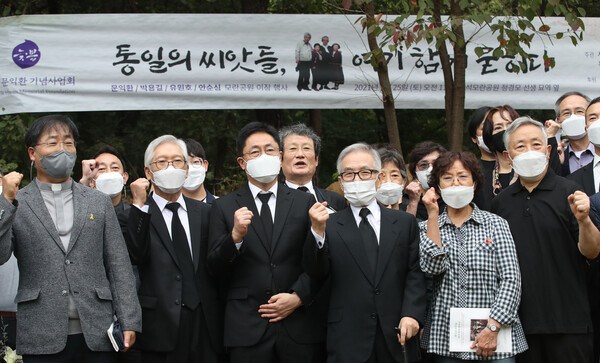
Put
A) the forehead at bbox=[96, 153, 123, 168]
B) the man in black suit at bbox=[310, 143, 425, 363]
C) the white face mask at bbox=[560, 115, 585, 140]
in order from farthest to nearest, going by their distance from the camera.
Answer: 1. the forehead at bbox=[96, 153, 123, 168]
2. the white face mask at bbox=[560, 115, 585, 140]
3. the man in black suit at bbox=[310, 143, 425, 363]

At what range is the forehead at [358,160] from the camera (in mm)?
5023

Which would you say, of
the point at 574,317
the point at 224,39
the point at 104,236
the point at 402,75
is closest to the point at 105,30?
the point at 224,39

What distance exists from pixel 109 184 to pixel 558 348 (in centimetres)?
368

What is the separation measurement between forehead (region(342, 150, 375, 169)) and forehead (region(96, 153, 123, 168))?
2.36m

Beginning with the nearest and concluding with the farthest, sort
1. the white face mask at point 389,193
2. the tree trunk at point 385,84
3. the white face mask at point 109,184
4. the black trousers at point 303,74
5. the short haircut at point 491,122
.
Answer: the white face mask at point 389,193, the white face mask at point 109,184, the short haircut at point 491,122, the tree trunk at point 385,84, the black trousers at point 303,74

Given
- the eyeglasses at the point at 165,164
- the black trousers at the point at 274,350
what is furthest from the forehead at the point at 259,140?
the black trousers at the point at 274,350

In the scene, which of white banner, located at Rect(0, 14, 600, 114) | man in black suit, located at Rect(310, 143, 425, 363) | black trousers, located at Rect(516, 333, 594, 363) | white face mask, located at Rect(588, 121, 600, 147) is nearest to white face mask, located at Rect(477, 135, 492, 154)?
white face mask, located at Rect(588, 121, 600, 147)

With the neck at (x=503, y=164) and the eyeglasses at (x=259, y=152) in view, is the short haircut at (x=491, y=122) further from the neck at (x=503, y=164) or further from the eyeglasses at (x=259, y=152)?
the eyeglasses at (x=259, y=152)

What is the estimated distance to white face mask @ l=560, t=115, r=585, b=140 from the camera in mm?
6254

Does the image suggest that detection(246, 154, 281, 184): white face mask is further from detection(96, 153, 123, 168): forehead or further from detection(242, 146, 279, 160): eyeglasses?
detection(96, 153, 123, 168): forehead

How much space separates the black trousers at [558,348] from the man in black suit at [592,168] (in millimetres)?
1232

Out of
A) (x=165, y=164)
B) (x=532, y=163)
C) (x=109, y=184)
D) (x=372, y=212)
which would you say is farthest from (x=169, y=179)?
(x=532, y=163)

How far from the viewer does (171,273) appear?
500 centimetres

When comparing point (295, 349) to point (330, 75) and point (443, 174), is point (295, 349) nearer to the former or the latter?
point (443, 174)
